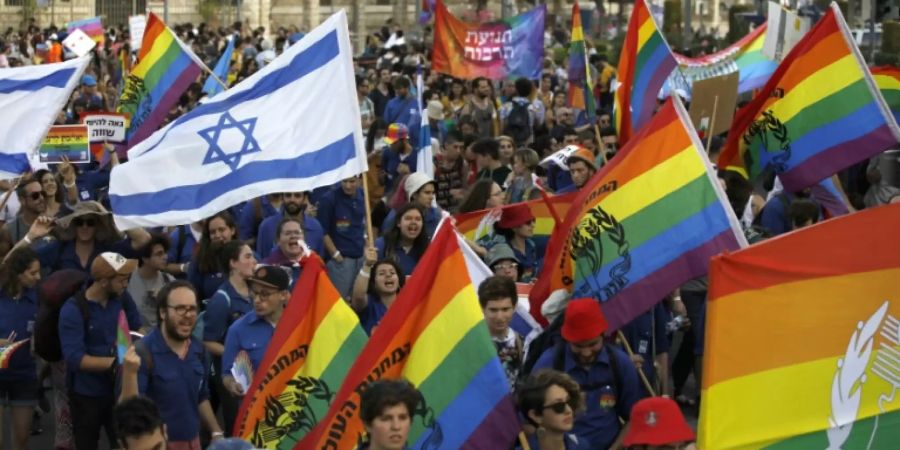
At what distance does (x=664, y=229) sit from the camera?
28.5ft

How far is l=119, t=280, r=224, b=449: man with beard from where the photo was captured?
29.0 feet

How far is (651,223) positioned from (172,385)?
227 centimetres

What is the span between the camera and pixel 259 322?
31.3 feet

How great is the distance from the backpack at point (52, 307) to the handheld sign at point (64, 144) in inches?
187

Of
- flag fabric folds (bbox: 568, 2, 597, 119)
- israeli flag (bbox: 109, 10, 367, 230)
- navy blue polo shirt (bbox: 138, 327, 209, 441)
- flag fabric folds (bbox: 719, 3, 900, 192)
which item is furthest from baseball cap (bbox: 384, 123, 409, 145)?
navy blue polo shirt (bbox: 138, 327, 209, 441)

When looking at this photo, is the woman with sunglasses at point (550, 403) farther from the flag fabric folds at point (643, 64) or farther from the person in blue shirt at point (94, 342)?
the flag fabric folds at point (643, 64)

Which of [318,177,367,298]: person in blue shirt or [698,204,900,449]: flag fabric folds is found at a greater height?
[698,204,900,449]: flag fabric folds

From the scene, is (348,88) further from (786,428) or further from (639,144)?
(786,428)

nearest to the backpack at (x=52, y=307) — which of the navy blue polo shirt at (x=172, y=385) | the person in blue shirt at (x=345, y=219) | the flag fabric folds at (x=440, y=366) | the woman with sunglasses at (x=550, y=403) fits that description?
the navy blue polo shirt at (x=172, y=385)

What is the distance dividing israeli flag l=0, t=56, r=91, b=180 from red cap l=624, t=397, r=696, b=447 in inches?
216

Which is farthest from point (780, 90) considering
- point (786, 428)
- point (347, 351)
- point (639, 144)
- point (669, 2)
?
point (669, 2)

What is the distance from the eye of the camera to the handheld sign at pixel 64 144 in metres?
14.8

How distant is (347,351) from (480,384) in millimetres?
942

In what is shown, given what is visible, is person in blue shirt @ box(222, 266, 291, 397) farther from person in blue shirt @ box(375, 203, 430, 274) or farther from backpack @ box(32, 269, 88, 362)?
person in blue shirt @ box(375, 203, 430, 274)
